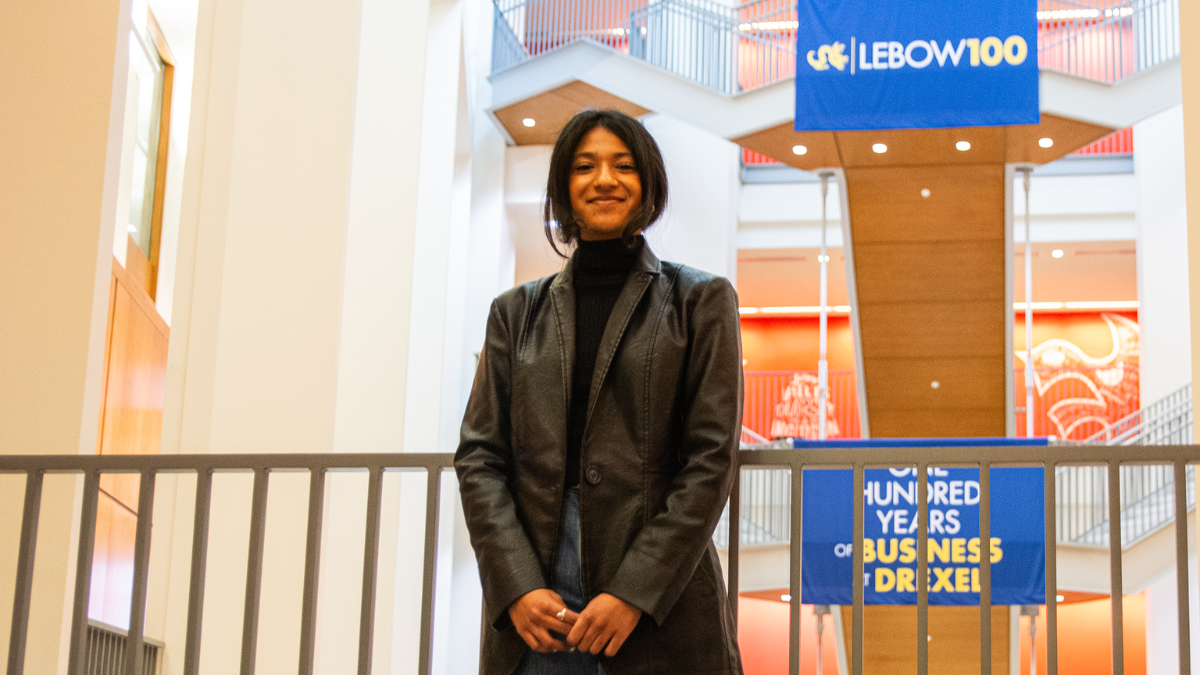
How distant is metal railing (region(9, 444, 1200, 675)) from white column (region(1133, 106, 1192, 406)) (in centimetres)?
1350

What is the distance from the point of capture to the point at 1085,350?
755 inches

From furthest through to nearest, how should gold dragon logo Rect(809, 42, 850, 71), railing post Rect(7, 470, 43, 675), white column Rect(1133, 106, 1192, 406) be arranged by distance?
1. white column Rect(1133, 106, 1192, 406)
2. gold dragon logo Rect(809, 42, 850, 71)
3. railing post Rect(7, 470, 43, 675)

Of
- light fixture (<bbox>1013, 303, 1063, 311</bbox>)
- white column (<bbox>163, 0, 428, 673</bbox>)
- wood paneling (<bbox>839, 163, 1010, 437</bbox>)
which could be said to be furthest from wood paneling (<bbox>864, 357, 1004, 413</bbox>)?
white column (<bbox>163, 0, 428, 673</bbox>)

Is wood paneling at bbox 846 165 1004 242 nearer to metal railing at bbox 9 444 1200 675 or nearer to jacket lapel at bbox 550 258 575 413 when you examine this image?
metal railing at bbox 9 444 1200 675

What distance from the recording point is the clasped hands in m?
2.24

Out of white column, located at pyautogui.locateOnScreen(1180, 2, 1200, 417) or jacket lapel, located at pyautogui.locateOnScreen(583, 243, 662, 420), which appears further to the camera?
white column, located at pyautogui.locateOnScreen(1180, 2, 1200, 417)

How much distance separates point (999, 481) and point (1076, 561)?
4.36m

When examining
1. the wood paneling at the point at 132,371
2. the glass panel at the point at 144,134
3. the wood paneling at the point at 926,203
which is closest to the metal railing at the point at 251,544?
the wood paneling at the point at 132,371

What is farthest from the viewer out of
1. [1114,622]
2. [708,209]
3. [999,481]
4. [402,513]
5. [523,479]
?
[708,209]

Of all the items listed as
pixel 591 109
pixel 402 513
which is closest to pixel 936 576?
pixel 402 513

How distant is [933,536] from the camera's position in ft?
32.2

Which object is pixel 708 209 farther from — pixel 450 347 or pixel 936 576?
pixel 936 576

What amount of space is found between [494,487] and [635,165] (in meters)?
0.79

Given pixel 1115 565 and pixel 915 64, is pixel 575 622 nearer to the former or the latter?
pixel 1115 565
